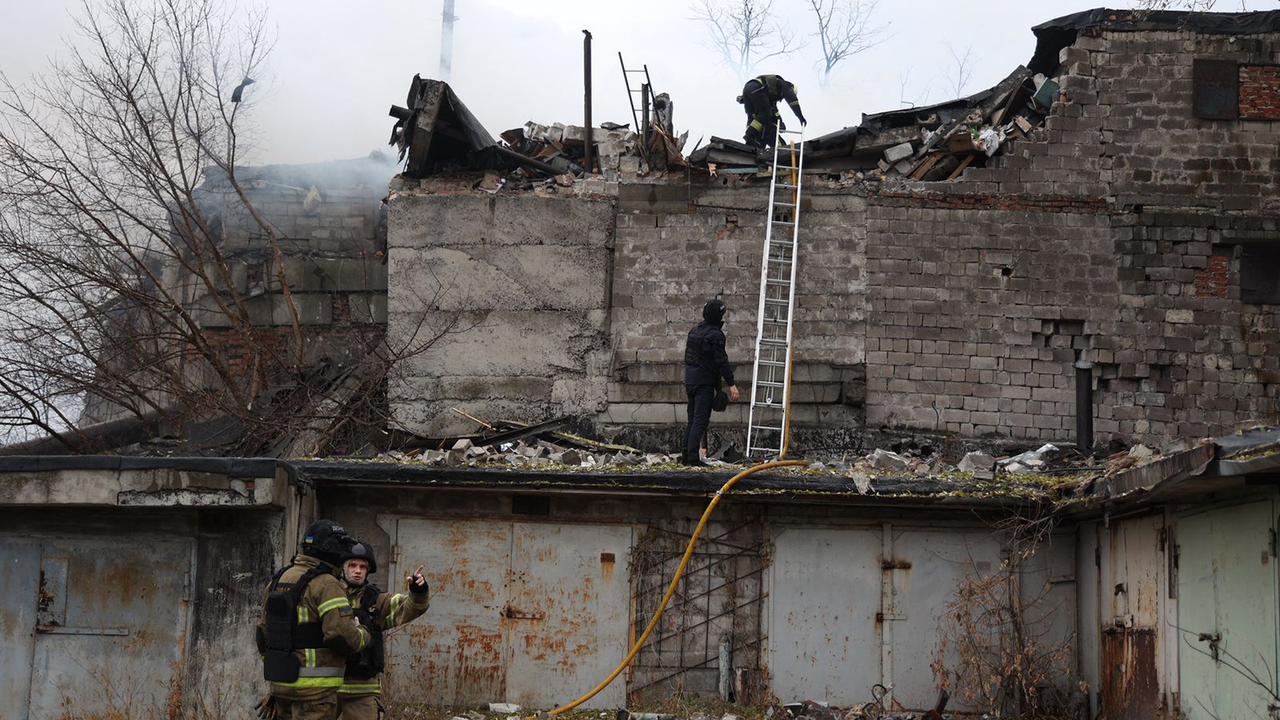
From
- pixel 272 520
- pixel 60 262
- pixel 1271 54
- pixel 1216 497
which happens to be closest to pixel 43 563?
pixel 272 520

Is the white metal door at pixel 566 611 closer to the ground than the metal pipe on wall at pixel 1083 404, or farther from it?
closer to the ground

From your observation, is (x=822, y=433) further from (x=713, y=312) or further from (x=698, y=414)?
(x=713, y=312)

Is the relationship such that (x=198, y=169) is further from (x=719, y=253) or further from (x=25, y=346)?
(x=719, y=253)

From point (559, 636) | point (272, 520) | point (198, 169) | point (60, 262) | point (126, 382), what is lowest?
point (559, 636)

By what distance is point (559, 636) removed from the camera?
1135 centimetres

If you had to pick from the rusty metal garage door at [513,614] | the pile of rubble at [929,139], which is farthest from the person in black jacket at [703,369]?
the pile of rubble at [929,139]

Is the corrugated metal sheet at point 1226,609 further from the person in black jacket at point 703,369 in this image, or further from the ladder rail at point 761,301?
A: the ladder rail at point 761,301

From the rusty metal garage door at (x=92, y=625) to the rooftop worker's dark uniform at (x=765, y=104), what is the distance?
26.8 ft

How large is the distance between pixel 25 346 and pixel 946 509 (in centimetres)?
1091

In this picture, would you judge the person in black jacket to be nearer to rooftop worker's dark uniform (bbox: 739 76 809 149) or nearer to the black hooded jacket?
the black hooded jacket

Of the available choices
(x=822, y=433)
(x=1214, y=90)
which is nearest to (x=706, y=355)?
(x=822, y=433)

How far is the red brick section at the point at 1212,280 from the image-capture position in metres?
14.5

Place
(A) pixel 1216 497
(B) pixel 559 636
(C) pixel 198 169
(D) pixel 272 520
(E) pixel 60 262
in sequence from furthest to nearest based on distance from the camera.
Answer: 1. (C) pixel 198 169
2. (E) pixel 60 262
3. (B) pixel 559 636
4. (D) pixel 272 520
5. (A) pixel 1216 497

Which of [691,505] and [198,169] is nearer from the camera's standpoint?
[691,505]
